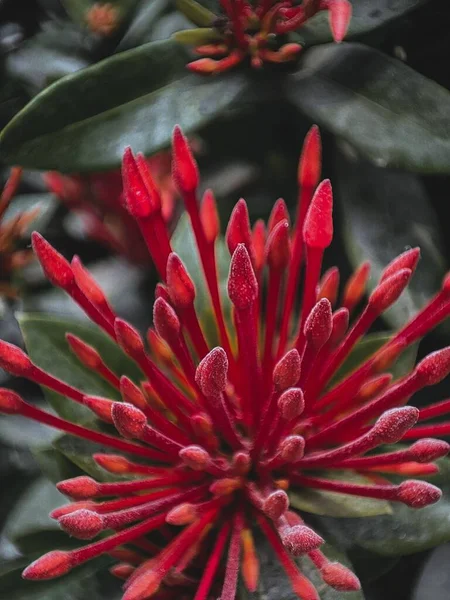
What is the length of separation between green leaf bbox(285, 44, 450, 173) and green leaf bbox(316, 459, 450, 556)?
9.2 inches

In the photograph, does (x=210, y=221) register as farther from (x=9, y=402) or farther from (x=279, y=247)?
(x=9, y=402)

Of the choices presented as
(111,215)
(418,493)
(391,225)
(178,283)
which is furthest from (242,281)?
(111,215)

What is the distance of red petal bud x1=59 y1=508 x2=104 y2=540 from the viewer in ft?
1.30

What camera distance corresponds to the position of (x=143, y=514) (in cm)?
43

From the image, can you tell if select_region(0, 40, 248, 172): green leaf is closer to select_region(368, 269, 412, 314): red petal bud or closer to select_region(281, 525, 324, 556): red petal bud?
select_region(368, 269, 412, 314): red petal bud

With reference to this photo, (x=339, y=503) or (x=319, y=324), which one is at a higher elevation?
(x=319, y=324)

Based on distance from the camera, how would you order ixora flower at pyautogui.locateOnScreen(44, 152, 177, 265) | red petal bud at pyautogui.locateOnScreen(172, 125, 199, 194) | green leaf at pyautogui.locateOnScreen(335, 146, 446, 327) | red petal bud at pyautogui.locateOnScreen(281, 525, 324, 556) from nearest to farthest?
red petal bud at pyautogui.locateOnScreen(281, 525, 324, 556) → red petal bud at pyautogui.locateOnScreen(172, 125, 199, 194) → green leaf at pyautogui.locateOnScreen(335, 146, 446, 327) → ixora flower at pyautogui.locateOnScreen(44, 152, 177, 265)

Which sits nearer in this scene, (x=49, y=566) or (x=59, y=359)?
(x=49, y=566)

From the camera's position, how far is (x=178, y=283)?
0.45 m

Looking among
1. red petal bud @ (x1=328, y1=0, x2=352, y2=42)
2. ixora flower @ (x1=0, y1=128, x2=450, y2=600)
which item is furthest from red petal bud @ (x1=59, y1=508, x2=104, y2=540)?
red petal bud @ (x1=328, y1=0, x2=352, y2=42)

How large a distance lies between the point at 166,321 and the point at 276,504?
→ 119mm

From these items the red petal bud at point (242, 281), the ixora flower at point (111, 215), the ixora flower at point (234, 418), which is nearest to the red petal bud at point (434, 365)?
the ixora flower at point (234, 418)

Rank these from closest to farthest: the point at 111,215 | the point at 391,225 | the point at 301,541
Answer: the point at 301,541
the point at 391,225
the point at 111,215

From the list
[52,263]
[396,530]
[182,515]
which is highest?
[52,263]
